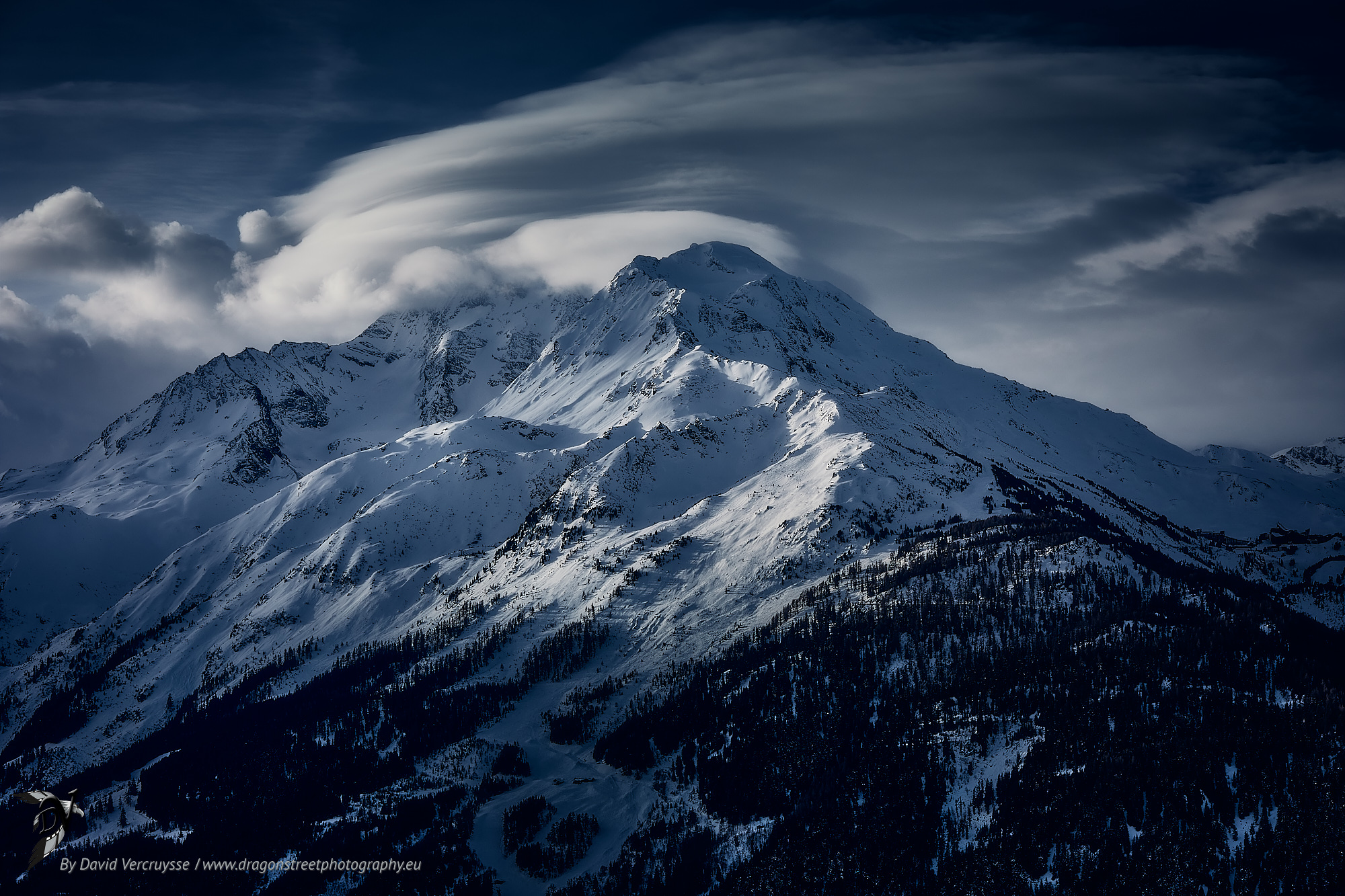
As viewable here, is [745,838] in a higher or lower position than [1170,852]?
lower

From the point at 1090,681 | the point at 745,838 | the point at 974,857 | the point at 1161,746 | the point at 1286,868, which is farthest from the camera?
the point at 1090,681

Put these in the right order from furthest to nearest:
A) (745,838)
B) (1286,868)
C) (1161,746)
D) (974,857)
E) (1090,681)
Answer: (1090,681), (745,838), (1161,746), (974,857), (1286,868)

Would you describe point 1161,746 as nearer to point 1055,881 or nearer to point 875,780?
point 1055,881

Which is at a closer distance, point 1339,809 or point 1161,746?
point 1339,809

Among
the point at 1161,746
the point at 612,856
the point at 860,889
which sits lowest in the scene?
the point at 612,856

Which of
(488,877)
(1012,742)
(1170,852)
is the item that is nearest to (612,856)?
(488,877)

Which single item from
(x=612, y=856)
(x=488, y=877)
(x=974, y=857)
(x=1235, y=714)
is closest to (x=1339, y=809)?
(x=1235, y=714)

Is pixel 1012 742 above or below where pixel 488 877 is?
above

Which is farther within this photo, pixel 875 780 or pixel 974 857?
pixel 875 780

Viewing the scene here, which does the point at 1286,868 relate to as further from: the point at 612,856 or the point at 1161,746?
the point at 612,856
